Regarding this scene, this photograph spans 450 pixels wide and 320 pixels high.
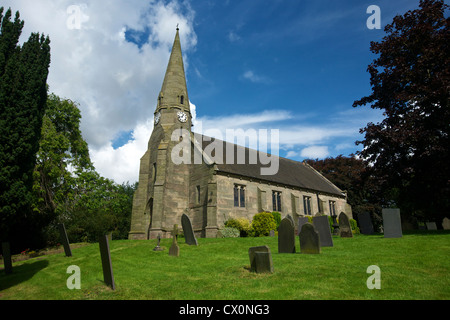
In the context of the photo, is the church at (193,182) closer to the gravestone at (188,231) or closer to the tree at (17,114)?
the gravestone at (188,231)

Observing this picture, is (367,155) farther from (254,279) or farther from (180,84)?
(180,84)

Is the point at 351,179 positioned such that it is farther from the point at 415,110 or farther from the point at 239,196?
the point at 415,110

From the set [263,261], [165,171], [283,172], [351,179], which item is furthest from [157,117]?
[351,179]

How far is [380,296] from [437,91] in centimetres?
1376

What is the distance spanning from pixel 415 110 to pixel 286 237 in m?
12.1

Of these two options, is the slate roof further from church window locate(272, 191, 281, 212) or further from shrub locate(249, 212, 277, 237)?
shrub locate(249, 212, 277, 237)

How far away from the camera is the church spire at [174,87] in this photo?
29.4 m

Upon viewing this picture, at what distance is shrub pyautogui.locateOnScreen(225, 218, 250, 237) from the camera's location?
22953 millimetres

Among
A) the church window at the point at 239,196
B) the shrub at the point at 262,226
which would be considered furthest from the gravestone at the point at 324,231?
the church window at the point at 239,196

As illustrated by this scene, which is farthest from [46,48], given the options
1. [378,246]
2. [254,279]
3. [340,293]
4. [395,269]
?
[378,246]

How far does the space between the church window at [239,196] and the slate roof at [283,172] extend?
124 centimetres

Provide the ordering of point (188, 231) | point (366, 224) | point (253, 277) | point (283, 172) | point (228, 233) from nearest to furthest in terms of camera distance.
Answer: point (253, 277)
point (188, 231)
point (366, 224)
point (228, 233)
point (283, 172)

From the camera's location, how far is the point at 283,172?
110 feet
